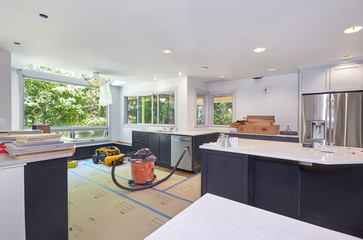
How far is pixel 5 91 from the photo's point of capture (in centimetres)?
306

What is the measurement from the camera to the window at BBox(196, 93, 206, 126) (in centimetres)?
527

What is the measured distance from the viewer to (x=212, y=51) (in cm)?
294

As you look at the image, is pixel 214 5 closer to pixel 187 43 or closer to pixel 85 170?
pixel 187 43

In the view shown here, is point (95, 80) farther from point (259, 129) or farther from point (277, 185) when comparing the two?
point (277, 185)

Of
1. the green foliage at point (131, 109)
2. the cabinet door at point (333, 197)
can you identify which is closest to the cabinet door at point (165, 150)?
the green foliage at point (131, 109)

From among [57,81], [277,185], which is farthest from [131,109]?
[277,185]

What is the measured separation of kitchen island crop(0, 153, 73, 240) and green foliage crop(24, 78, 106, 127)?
13.1 ft

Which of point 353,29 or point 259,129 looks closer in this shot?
point 353,29

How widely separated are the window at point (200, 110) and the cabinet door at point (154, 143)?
1.31 m

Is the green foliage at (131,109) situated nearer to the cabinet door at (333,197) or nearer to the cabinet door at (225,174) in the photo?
the cabinet door at (225,174)

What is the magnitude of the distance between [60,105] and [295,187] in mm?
5835

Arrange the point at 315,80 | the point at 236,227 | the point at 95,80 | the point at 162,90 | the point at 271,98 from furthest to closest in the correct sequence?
the point at 162,90 → the point at 271,98 → the point at 95,80 → the point at 315,80 → the point at 236,227

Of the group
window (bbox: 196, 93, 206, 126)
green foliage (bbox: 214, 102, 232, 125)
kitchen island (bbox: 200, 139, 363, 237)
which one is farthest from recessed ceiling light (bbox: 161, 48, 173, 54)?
green foliage (bbox: 214, 102, 232, 125)

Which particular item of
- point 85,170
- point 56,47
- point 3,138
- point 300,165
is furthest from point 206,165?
point 85,170
